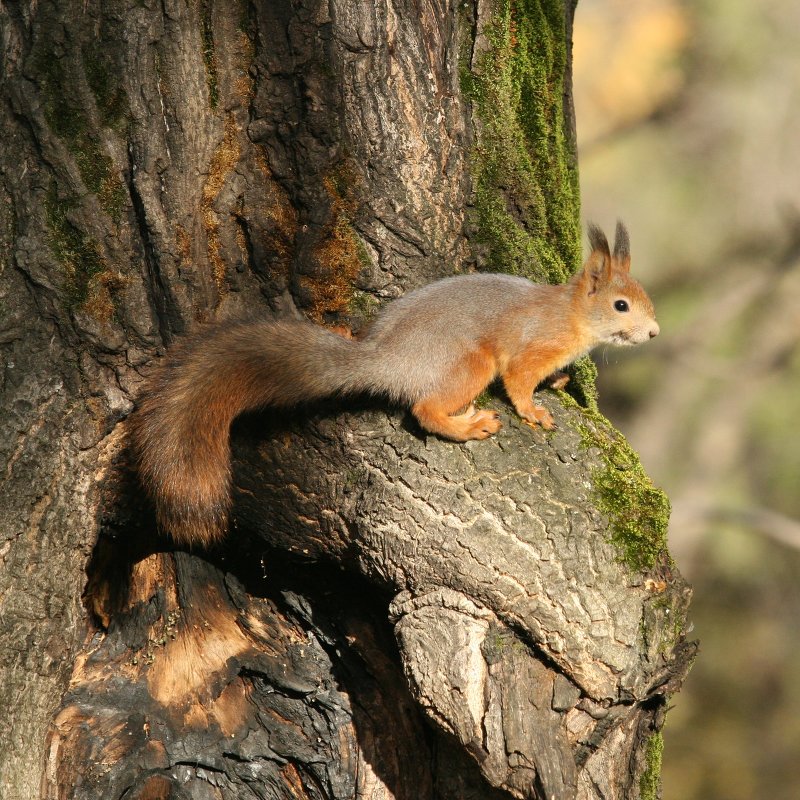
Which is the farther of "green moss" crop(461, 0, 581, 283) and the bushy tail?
"green moss" crop(461, 0, 581, 283)

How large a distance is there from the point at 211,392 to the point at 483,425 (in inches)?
23.6

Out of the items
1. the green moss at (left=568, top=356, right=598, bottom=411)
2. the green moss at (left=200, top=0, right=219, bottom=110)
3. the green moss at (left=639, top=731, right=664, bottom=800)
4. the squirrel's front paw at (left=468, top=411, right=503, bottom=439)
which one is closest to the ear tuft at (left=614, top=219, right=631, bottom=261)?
the green moss at (left=568, top=356, right=598, bottom=411)

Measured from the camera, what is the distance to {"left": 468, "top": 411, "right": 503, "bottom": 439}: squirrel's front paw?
2.08 m

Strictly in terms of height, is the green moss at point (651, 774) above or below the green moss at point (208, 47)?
below

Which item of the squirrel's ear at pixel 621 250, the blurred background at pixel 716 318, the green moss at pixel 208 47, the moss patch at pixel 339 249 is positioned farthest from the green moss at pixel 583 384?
the blurred background at pixel 716 318

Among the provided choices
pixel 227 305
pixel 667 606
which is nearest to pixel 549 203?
pixel 227 305

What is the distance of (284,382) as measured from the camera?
82.1 inches

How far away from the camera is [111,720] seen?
2.32 meters

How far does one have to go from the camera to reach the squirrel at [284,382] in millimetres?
2064

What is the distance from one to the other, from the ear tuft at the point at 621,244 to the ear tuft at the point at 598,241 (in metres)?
0.05

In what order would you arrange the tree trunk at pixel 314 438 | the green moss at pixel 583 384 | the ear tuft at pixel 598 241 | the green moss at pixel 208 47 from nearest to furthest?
the tree trunk at pixel 314 438
the green moss at pixel 208 47
the ear tuft at pixel 598 241
the green moss at pixel 583 384

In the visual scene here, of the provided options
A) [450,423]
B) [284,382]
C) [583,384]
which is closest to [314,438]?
[284,382]

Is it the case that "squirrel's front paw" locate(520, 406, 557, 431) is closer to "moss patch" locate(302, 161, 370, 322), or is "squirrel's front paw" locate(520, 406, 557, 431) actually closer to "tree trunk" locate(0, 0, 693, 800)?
"tree trunk" locate(0, 0, 693, 800)

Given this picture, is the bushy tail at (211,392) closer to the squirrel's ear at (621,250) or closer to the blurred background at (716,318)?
the squirrel's ear at (621,250)
